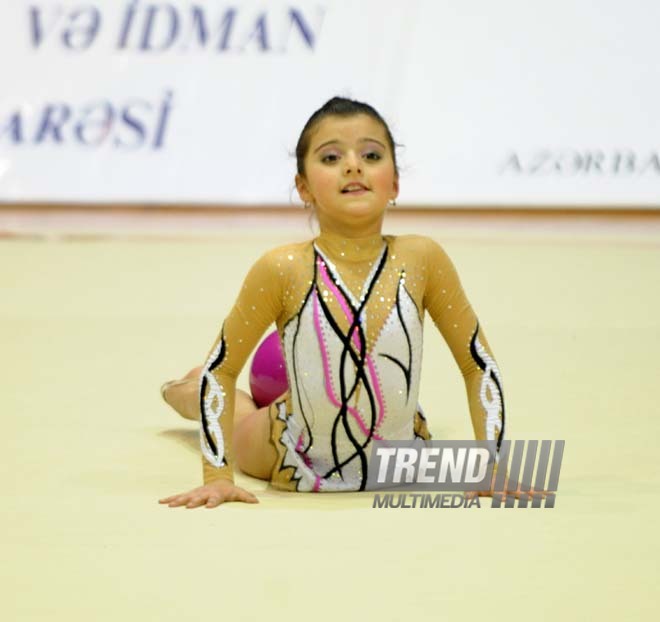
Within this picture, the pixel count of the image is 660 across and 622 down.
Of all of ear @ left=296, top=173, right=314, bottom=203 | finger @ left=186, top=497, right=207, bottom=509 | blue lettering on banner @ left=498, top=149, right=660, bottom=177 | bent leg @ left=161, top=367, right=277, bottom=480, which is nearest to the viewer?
finger @ left=186, top=497, right=207, bottom=509

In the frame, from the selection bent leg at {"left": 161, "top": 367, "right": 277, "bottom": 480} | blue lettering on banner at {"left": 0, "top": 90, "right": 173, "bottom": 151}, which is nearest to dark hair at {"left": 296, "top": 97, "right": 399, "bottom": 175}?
bent leg at {"left": 161, "top": 367, "right": 277, "bottom": 480}

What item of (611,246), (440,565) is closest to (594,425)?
(440,565)

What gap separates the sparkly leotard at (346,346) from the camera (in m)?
2.90

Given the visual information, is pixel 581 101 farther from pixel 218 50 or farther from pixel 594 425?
pixel 594 425

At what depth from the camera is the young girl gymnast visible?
2893 mm

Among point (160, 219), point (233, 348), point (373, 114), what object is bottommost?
point (160, 219)

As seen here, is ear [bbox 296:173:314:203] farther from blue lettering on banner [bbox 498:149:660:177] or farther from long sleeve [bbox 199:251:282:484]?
blue lettering on banner [bbox 498:149:660:177]

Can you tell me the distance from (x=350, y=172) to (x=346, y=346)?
360mm

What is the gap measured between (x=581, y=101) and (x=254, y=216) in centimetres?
195

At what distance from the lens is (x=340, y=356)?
289cm

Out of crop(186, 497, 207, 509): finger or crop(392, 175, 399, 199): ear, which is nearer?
crop(186, 497, 207, 509): finger

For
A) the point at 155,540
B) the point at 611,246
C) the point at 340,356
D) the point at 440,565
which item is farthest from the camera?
the point at 611,246

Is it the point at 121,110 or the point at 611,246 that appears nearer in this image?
the point at 611,246

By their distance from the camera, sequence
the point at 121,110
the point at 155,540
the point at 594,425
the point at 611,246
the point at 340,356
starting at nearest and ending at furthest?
the point at 155,540
the point at 340,356
the point at 594,425
the point at 611,246
the point at 121,110
